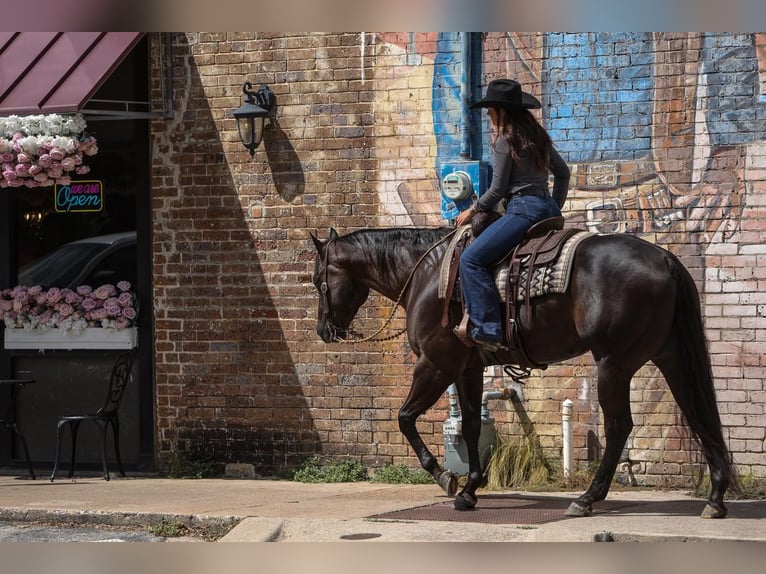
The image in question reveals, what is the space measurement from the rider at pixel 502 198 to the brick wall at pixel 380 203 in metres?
1.86

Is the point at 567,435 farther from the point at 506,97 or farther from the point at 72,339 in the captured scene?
the point at 72,339

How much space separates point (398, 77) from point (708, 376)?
405cm

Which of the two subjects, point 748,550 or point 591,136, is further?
point 591,136

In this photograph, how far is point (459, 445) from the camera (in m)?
9.98

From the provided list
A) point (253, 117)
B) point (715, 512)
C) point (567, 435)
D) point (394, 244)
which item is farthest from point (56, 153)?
point (715, 512)

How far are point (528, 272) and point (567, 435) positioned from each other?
7.21ft

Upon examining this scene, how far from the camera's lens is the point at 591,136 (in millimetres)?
10055

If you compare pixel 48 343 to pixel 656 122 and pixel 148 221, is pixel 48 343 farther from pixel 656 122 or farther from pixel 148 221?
pixel 656 122

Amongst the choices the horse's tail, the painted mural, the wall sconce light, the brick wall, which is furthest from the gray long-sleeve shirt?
the wall sconce light

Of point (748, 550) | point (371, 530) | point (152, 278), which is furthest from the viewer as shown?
point (152, 278)

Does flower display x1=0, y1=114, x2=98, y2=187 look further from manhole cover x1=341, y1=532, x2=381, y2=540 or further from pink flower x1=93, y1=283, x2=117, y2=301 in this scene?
manhole cover x1=341, y1=532, x2=381, y2=540

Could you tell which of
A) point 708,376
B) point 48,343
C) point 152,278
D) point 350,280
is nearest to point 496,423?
point 350,280

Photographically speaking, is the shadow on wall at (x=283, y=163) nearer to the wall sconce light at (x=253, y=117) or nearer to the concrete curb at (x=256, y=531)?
the wall sconce light at (x=253, y=117)

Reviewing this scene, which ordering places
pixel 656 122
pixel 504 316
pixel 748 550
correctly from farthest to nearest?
pixel 656 122 → pixel 504 316 → pixel 748 550
